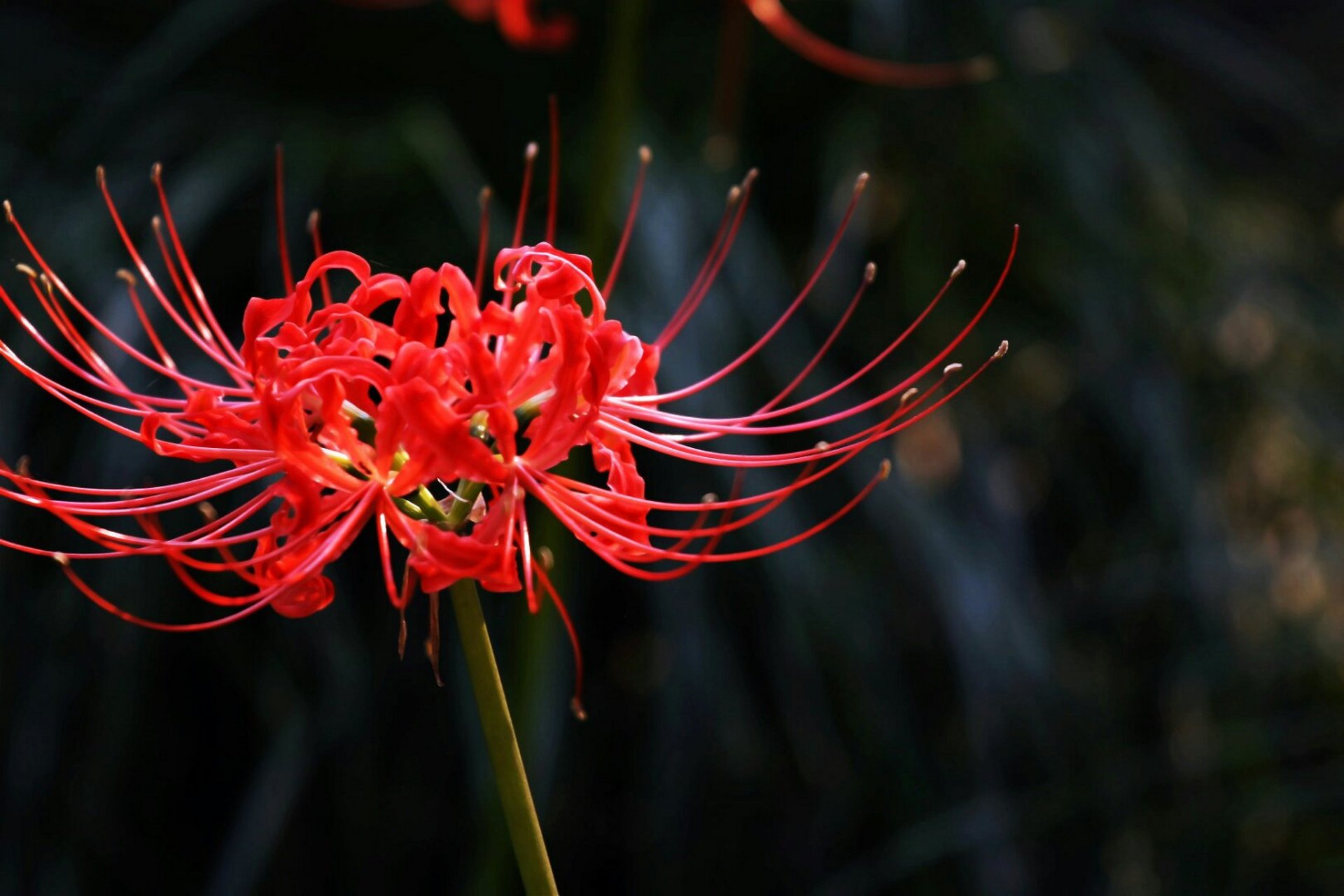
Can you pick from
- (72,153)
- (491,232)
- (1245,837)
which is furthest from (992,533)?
(72,153)

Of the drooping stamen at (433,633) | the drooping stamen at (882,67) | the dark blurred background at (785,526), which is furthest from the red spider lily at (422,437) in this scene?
the drooping stamen at (882,67)

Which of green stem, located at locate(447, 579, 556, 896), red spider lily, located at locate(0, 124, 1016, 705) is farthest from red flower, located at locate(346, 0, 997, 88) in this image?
green stem, located at locate(447, 579, 556, 896)

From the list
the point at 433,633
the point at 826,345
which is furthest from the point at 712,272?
the point at 433,633

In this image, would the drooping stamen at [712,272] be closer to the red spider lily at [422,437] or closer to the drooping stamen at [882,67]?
the red spider lily at [422,437]

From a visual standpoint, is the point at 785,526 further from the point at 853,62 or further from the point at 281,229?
the point at 281,229

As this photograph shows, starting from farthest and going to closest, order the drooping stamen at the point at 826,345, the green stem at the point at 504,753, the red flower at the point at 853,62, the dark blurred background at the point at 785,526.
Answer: the red flower at the point at 853,62 → the dark blurred background at the point at 785,526 → the drooping stamen at the point at 826,345 → the green stem at the point at 504,753

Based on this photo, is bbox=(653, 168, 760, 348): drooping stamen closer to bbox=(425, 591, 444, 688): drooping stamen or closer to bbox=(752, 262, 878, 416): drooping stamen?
bbox=(752, 262, 878, 416): drooping stamen
